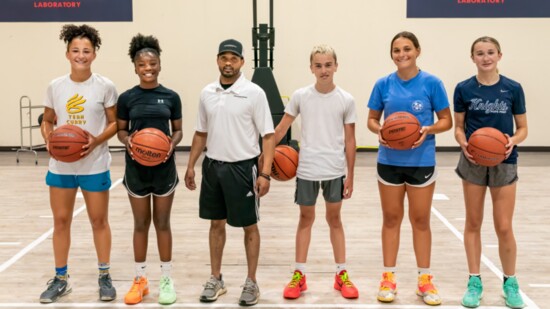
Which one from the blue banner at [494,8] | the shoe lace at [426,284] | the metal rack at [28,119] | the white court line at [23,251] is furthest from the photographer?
the blue banner at [494,8]

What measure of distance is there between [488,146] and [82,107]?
2221 mm

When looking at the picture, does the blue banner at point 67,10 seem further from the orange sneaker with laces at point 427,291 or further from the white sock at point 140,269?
the orange sneaker with laces at point 427,291

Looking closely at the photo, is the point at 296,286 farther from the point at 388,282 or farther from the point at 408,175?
the point at 408,175

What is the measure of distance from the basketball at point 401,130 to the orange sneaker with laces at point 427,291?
80 cm

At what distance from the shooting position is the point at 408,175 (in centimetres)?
357

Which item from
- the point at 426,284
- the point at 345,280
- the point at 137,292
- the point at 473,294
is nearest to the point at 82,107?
the point at 137,292

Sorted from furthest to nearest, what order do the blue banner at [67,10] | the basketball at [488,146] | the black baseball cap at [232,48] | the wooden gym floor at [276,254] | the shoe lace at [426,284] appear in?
1. the blue banner at [67,10]
2. the wooden gym floor at [276,254]
3. the shoe lace at [426,284]
4. the black baseball cap at [232,48]
5. the basketball at [488,146]

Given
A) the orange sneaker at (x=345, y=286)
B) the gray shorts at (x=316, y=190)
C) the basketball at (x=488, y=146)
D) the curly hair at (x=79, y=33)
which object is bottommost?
the orange sneaker at (x=345, y=286)

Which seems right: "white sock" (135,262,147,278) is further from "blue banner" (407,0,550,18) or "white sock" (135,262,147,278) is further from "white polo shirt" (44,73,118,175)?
"blue banner" (407,0,550,18)

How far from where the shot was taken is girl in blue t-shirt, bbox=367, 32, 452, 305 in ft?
11.5

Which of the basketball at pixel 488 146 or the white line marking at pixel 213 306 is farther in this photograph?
the white line marking at pixel 213 306

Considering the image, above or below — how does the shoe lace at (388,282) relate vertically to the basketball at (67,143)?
below

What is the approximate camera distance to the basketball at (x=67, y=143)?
3461 millimetres

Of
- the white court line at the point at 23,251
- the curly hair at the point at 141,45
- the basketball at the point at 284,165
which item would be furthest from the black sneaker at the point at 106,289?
the curly hair at the point at 141,45
